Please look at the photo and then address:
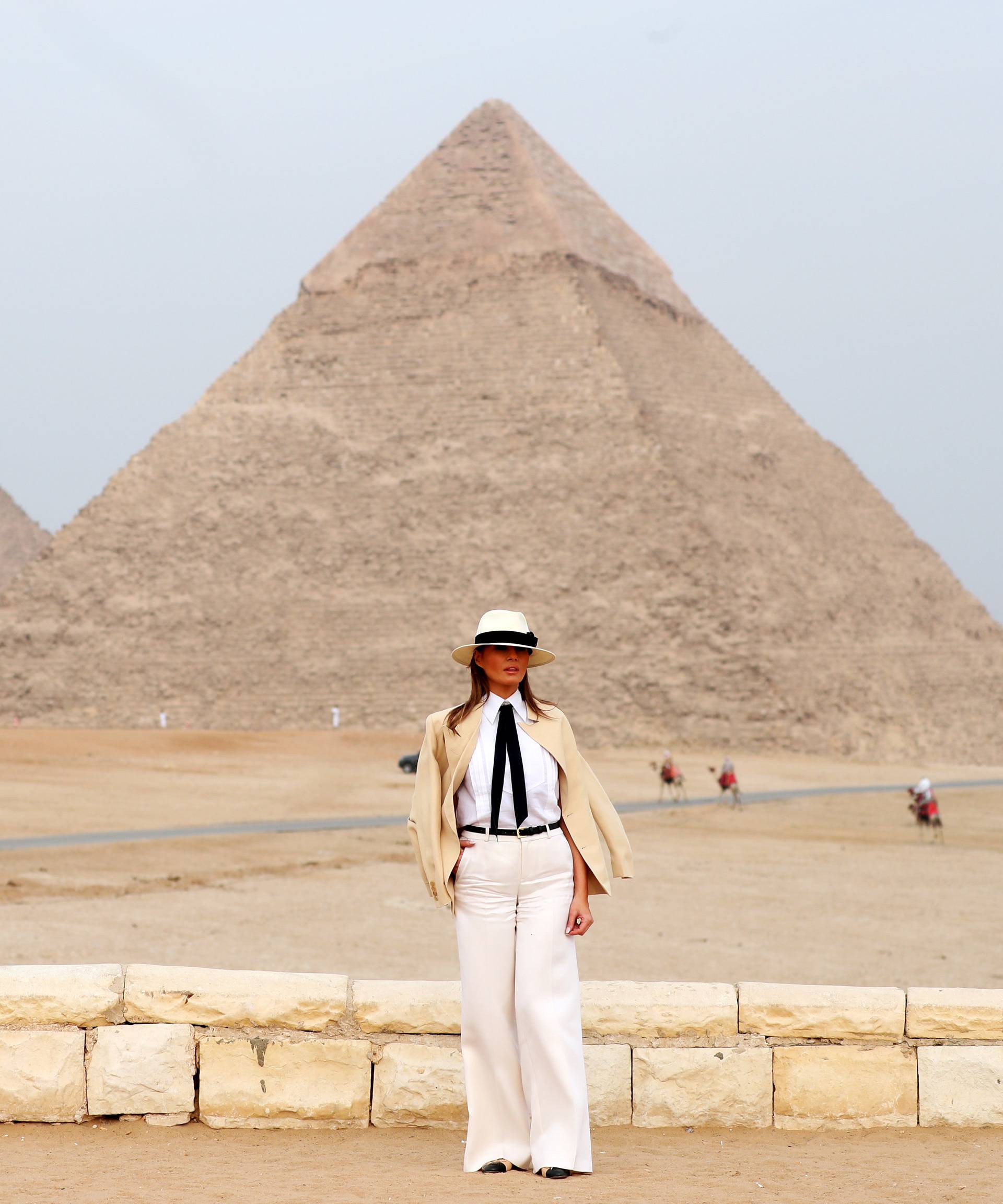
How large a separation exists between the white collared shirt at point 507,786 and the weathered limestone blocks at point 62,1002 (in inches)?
49.4

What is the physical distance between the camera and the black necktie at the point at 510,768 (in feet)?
14.8

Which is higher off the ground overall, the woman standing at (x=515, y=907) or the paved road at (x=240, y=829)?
the woman standing at (x=515, y=907)

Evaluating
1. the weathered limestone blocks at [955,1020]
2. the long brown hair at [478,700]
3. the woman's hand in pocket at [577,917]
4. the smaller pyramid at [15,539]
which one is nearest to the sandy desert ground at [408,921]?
the weathered limestone blocks at [955,1020]

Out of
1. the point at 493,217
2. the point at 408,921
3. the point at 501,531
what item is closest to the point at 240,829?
the point at 408,921

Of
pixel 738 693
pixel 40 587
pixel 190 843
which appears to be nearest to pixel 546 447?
pixel 738 693

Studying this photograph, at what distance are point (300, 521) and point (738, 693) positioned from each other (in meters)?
18.2

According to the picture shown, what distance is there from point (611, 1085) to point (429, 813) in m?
1.08

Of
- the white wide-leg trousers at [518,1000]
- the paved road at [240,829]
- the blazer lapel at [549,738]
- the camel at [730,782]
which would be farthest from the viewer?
the camel at [730,782]

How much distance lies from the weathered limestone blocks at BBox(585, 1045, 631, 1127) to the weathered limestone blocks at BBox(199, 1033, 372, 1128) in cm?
67

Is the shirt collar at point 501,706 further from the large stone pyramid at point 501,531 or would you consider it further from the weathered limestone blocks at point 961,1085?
the large stone pyramid at point 501,531

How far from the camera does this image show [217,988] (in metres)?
4.90

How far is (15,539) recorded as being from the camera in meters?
92.2

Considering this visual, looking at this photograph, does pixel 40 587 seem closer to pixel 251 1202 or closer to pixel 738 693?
pixel 738 693

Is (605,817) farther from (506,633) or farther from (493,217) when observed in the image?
(493,217)
